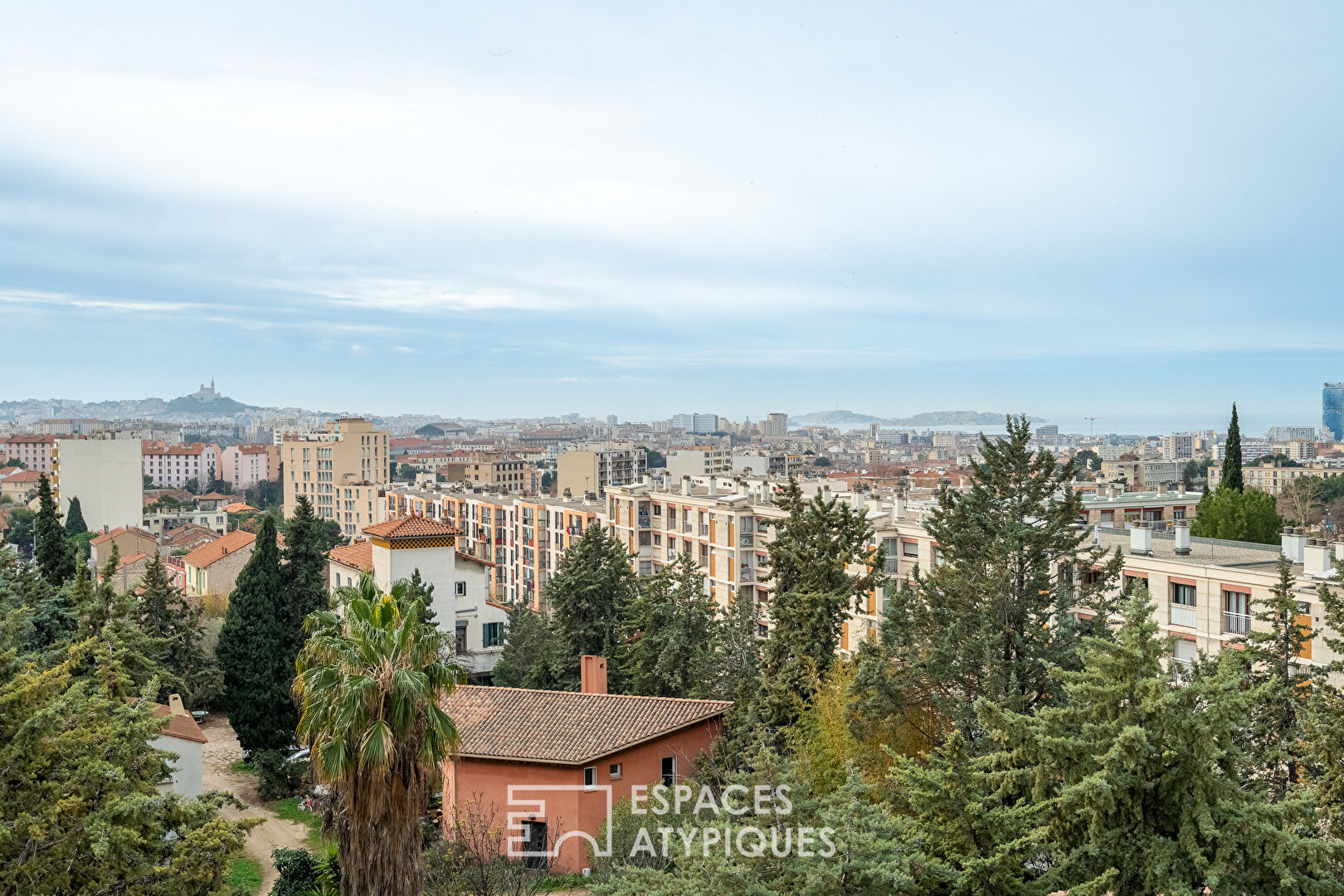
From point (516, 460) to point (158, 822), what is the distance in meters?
125

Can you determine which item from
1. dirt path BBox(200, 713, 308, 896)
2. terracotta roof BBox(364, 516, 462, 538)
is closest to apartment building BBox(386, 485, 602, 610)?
dirt path BBox(200, 713, 308, 896)

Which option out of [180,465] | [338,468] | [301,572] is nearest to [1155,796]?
[301,572]

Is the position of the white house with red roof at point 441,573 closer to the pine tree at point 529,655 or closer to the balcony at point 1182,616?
the pine tree at point 529,655

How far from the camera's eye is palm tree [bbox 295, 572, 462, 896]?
14.3 metres

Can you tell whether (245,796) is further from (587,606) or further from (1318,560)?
(1318,560)

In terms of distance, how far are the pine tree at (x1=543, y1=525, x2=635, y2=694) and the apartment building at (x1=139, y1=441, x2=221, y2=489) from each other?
167773 millimetres

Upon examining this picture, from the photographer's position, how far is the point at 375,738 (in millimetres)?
14172

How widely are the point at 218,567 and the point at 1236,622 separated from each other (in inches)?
1861

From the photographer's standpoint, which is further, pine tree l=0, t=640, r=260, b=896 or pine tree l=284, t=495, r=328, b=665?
pine tree l=284, t=495, r=328, b=665

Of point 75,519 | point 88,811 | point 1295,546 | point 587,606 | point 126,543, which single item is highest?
point 1295,546

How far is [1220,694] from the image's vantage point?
14.1 meters

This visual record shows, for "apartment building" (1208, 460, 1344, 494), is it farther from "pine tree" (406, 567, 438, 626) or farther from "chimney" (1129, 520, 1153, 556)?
"pine tree" (406, 567, 438, 626)

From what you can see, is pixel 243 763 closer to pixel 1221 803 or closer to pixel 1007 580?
pixel 1007 580

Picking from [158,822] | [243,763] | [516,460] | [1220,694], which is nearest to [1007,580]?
[1220,694]
